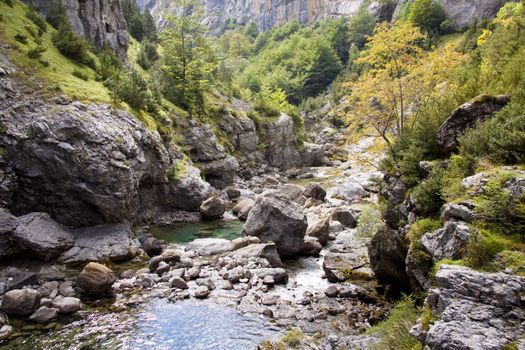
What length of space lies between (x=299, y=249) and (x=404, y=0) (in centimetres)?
9943

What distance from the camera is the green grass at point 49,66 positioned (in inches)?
848

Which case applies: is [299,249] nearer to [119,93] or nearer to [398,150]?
[398,150]

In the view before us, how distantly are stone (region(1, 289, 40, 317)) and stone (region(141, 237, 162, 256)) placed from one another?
743 cm

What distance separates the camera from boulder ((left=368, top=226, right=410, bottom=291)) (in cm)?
1454

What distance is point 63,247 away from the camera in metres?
18.0

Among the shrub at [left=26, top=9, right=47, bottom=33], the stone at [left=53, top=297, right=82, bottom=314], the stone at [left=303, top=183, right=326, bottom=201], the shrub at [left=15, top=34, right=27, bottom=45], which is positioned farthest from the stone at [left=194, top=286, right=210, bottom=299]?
the shrub at [left=26, top=9, right=47, bottom=33]

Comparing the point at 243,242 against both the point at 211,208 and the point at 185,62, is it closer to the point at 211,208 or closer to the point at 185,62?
the point at 211,208

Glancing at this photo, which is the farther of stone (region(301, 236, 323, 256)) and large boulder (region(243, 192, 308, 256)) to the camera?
stone (region(301, 236, 323, 256))

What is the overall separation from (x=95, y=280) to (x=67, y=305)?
1455 mm

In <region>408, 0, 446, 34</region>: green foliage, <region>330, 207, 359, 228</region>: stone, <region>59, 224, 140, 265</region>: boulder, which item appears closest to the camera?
<region>59, 224, 140, 265</region>: boulder

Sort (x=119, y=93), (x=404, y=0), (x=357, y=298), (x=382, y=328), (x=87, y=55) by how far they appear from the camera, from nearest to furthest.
→ (x=382, y=328)
(x=357, y=298)
(x=119, y=93)
(x=87, y=55)
(x=404, y=0)

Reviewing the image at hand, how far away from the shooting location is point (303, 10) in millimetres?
147875

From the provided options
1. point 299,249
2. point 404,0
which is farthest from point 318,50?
point 299,249

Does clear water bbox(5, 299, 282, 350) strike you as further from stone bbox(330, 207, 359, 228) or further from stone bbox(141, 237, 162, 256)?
stone bbox(330, 207, 359, 228)
